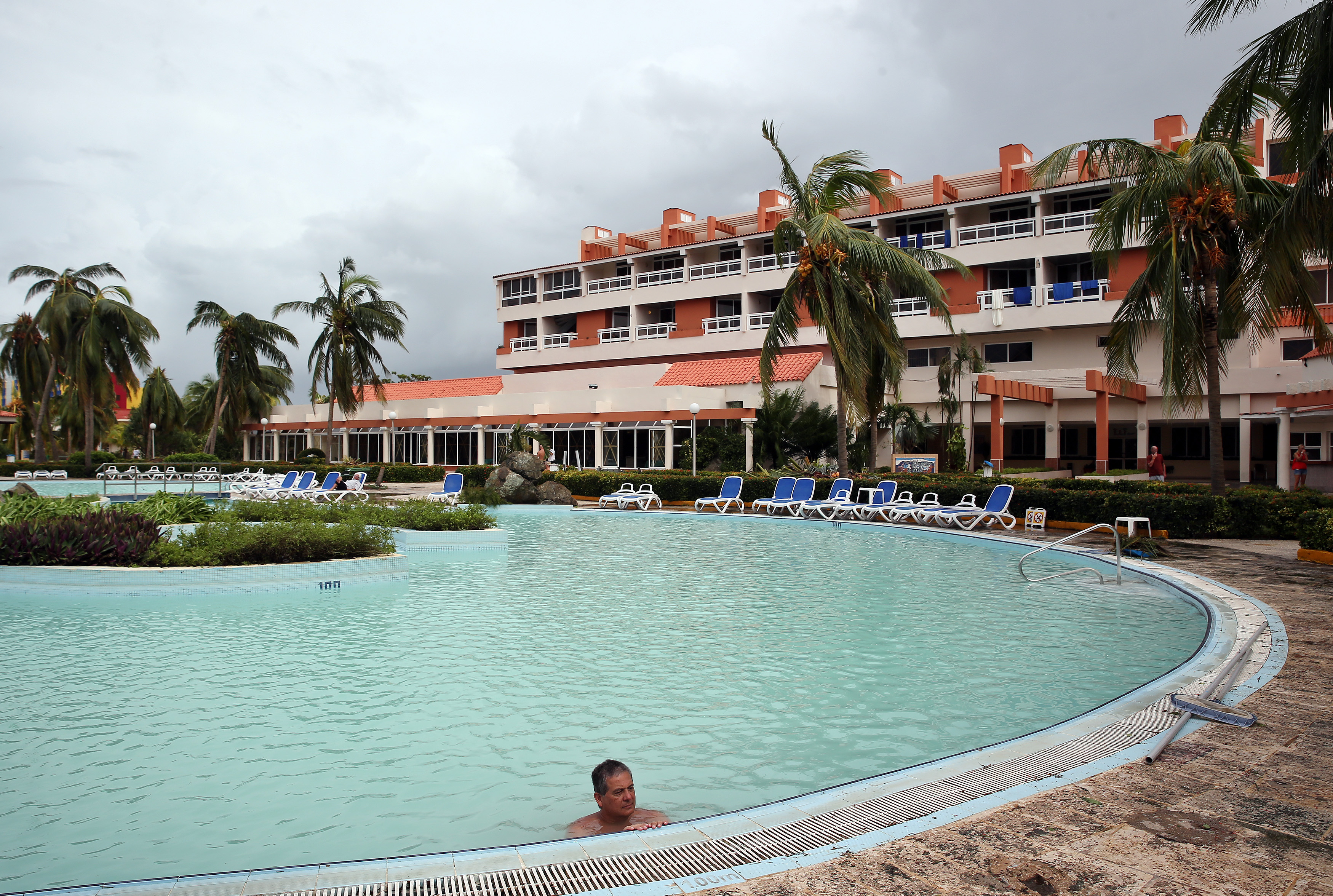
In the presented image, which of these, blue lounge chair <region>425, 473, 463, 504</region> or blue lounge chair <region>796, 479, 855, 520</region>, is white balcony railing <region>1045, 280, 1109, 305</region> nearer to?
blue lounge chair <region>796, 479, 855, 520</region>

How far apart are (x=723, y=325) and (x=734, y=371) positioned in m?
8.33

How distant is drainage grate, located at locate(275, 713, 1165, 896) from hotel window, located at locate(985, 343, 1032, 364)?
30880 mm

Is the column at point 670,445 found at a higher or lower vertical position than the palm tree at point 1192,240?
lower

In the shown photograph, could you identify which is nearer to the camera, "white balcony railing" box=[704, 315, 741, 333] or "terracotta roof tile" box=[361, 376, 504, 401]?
"white balcony railing" box=[704, 315, 741, 333]

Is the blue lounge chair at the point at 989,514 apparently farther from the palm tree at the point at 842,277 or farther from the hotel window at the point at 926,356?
the hotel window at the point at 926,356

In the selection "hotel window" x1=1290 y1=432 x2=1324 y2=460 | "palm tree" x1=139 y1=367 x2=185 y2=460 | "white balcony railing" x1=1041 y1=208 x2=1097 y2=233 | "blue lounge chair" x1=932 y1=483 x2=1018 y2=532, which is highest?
"white balcony railing" x1=1041 y1=208 x2=1097 y2=233

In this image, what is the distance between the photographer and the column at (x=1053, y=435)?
2980 centimetres

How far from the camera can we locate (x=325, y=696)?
6.20m

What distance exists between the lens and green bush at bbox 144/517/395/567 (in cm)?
1055

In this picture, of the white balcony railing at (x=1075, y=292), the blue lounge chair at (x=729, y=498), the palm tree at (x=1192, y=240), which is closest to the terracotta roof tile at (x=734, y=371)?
the blue lounge chair at (x=729, y=498)

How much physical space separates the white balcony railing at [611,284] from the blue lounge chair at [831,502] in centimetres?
2469

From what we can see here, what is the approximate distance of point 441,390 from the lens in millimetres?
42500

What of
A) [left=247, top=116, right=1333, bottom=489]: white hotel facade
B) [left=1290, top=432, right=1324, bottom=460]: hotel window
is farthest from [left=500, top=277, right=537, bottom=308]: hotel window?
[left=1290, top=432, right=1324, bottom=460]: hotel window

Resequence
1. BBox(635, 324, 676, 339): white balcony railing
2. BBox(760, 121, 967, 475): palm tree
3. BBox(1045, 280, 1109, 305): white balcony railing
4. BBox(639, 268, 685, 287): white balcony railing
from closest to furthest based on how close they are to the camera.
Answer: BBox(760, 121, 967, 475): palm tree
BBox(1045, 280, 1109, 305): white balcony railing
BBox(635, 324, 676, 339): white balcony railing
BBox(639, 268, 685, 287): white balcony railing
